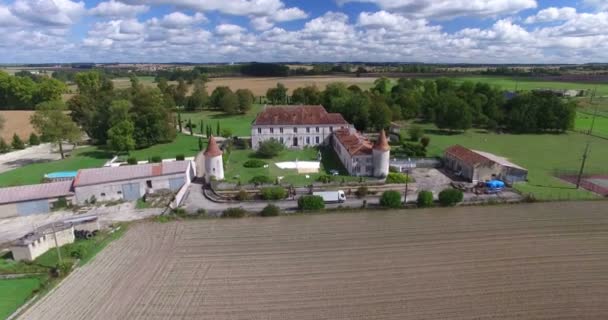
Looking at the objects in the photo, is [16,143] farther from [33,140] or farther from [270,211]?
[270,211]

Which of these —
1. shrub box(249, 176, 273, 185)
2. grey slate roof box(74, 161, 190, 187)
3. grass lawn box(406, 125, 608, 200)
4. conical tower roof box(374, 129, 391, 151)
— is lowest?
grass lawn box(406, 125, 608, 200)

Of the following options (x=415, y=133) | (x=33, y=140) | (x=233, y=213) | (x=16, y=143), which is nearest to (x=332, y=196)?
(x=233, y=213)

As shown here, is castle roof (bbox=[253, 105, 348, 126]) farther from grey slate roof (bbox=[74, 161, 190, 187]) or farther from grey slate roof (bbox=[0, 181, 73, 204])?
grey slate roof (bbox=[0, 181, 73, 204])

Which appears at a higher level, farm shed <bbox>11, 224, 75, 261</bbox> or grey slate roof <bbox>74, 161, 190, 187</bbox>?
grey slate roof <bbox>74, 161, 190, 187</bbox>

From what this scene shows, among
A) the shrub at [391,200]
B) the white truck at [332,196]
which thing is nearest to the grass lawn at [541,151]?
the shrub at [391,200]

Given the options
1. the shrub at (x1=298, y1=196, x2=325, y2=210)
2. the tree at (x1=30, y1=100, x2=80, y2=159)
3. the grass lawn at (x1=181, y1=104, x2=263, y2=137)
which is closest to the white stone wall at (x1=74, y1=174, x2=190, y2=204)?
the shrub at (x1=298, y1=196, x2=325, y2=210)

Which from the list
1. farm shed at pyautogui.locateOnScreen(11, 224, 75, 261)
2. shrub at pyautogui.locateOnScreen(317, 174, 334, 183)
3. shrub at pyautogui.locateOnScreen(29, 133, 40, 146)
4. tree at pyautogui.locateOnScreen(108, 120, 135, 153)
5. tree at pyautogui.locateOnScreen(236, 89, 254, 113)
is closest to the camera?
farm shed at pyautogui.locateOnScreen(11, 224, 75, 261)

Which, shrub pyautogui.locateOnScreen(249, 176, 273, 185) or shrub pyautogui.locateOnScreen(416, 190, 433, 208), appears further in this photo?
shrub pyautogui.locateOnScreen(249, 176, 273, 185)

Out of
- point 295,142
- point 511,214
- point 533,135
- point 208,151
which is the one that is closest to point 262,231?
point 208,151
